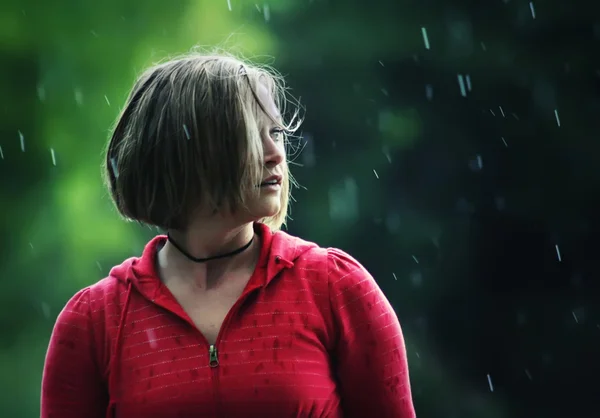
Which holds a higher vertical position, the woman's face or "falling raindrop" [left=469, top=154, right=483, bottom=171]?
the woman's face

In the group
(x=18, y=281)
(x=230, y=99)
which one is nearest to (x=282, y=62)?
(x=18, y=281)

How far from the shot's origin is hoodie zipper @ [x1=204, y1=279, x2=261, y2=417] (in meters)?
1.22

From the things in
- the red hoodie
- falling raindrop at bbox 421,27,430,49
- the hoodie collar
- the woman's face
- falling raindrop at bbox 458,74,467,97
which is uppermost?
the woman's face

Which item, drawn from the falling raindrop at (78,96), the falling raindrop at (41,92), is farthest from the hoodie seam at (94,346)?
the falling raindrop at (41,92)

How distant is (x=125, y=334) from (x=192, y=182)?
25 cm

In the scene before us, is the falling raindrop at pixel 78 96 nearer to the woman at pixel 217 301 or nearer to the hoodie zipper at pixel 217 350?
the woman at pixel 217 301

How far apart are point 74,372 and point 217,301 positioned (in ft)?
0.80

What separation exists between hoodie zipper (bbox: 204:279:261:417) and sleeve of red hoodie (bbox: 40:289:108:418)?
7.9 inches

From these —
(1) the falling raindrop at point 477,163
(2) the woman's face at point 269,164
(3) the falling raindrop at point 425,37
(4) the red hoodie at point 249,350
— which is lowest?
(1) the falling raindrop at point 477,163

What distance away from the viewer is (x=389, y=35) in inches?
215

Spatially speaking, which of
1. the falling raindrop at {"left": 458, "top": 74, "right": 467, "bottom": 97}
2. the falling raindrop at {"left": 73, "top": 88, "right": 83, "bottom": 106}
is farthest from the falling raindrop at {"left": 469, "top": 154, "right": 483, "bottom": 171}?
the falling raindrop at {"left": 73, "top": 88, "right": 83, "bottom": 106}

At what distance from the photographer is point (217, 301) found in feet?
4.29

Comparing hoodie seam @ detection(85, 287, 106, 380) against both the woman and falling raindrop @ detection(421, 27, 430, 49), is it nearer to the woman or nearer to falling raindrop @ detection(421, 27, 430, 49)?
the woman

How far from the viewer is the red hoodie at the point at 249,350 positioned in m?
1.23
